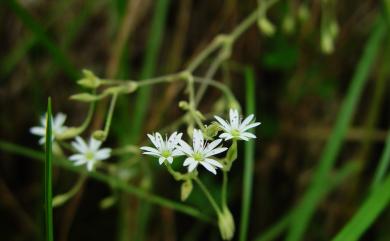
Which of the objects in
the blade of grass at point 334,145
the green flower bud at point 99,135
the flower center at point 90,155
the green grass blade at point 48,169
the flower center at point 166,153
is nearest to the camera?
the green grass blade at point 48,169

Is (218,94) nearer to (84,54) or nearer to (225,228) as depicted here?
(84,54)

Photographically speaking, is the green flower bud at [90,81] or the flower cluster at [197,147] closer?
the flower cluster at [197,147]

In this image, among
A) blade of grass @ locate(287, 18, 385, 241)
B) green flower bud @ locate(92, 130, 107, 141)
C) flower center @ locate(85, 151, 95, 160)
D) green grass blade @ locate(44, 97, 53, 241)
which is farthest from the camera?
blade of grass @ locate(287, 18, 385, 241)

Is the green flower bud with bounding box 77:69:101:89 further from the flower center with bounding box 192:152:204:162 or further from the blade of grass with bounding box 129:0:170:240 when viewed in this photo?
the blade of grass with bounding box 129:0:170:240

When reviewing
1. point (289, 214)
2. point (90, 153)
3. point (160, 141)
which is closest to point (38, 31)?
point (90, 153)

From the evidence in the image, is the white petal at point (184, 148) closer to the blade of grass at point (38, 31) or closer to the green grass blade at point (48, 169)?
the green grass blade at point (48, 169)

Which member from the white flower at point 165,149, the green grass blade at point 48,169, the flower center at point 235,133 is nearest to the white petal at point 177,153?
the white flower at point 165,149

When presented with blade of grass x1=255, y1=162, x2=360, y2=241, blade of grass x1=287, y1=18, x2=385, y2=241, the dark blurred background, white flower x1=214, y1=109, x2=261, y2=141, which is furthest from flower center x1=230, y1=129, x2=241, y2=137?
the dark blurred background

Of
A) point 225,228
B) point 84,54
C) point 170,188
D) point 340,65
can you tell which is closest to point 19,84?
point 84,54
